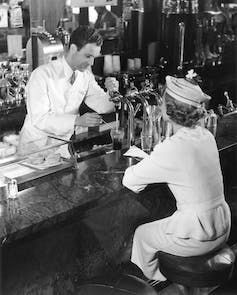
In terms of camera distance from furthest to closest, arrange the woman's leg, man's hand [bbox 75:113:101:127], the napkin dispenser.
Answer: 1. the napkin dispenser
2. man's hand [bbox 75:113:101:127]
3. the woman's leg

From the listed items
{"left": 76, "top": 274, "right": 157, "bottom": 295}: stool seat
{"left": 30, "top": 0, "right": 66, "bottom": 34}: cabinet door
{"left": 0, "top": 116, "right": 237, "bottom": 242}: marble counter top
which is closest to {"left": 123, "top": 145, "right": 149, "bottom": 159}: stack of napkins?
{"left": 0, "top": 116, "right": 237, "bottom": 242}: marble counter top

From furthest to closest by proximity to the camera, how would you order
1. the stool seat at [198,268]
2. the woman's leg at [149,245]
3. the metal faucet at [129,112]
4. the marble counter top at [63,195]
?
the metal faucet at [129,112] → the woman's leg at [149,245] → the stool seat at [198,268] → the marble counter top at [63,195]

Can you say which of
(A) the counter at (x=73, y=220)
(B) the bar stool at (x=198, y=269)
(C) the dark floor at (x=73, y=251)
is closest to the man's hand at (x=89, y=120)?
(A) the counter at (x=73, y=220)

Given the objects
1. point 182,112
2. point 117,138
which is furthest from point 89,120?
point 182,112

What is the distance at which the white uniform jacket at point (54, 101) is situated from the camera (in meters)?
3.45

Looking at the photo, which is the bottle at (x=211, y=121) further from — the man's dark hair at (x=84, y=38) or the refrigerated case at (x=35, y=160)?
the refrigerated case at (x=35, y=160)

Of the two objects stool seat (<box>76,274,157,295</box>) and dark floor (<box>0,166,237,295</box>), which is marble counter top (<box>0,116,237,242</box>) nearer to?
dark floor (<box>0,166,237,295</box>)

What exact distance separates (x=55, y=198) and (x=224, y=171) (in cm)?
166

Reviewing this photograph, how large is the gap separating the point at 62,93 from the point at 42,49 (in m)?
0.62

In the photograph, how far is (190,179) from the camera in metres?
2.54

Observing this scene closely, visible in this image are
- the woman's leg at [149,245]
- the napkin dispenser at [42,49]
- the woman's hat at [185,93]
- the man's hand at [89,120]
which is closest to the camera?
the woman's hat at [185,93]

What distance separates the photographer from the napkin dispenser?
13.5 ft

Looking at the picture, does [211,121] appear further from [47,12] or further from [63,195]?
[47,12]

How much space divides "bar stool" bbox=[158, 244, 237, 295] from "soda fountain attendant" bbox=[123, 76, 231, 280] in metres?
0.10
